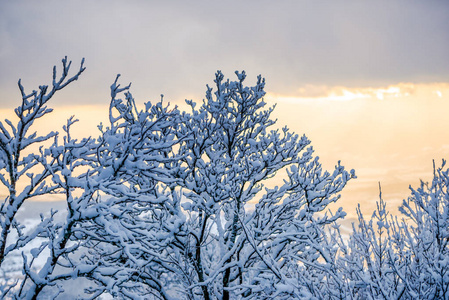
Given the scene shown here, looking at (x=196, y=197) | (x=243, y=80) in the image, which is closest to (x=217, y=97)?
(x=243, y=80)

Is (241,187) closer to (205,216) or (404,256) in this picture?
(205,216)

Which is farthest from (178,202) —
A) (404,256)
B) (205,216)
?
(404,256)

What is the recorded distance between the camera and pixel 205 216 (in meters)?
7.38

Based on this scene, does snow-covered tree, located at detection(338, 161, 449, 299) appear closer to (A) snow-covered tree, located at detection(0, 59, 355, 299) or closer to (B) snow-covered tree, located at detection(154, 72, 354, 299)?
(A) snow-covered tree, located at detection(0, 59, 355, 299)

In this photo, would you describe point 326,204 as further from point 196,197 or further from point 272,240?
point 196,197

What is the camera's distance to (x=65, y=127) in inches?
213

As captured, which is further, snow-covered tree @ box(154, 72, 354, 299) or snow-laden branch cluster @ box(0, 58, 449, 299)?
snow-covered tree @ box(154, 72, 354, 299)

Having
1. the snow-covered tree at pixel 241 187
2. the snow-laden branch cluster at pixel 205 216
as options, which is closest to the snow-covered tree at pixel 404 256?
the snow-laden branch cluster at pixel 205 216

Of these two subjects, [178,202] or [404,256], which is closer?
[404,256]

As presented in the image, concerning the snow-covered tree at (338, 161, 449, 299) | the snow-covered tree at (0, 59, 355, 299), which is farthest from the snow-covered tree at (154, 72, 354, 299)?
the snow-covered tree at (338, 161, 449, 299)

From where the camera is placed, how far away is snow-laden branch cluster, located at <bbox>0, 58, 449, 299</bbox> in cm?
461

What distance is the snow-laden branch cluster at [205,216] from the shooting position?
4.61 meters

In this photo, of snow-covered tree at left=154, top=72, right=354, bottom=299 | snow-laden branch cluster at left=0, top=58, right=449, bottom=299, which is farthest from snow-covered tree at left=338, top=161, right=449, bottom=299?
snow-covered tree at left=154, top=72, right=354, bottom=299

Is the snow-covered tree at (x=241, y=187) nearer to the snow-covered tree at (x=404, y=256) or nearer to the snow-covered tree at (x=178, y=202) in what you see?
the snow-covered tree at (x=178, y=202)
